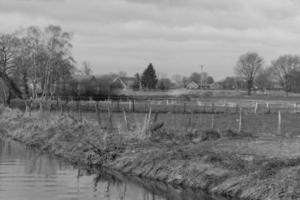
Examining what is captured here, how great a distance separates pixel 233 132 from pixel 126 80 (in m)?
151

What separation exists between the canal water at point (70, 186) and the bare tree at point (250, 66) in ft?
467

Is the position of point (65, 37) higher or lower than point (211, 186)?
higher

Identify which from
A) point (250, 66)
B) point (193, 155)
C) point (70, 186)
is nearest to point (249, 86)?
point (250, 66)

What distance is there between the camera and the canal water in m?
16.5

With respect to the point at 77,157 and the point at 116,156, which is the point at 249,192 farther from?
the point at 77,157

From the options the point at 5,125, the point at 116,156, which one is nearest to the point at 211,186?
the point at 116,156

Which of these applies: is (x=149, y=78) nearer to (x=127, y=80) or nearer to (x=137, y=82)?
(x=137, y=82)

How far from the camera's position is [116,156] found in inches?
931

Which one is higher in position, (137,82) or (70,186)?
(137,82)

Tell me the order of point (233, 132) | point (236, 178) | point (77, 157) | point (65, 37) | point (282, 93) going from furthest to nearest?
point (282, 93) < point (65, 37) < point (233, 132) < point (77, 157) < point (236, 178)

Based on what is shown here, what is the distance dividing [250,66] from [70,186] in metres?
149

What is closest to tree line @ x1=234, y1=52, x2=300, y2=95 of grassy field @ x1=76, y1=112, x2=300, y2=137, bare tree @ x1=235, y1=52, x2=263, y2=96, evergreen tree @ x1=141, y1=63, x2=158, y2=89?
bare tree @ x1=235, y1=52, x2=263, y2=96

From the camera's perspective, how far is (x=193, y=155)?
20.5m

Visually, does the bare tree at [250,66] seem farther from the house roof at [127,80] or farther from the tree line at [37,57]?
the tree line at [37,57]
